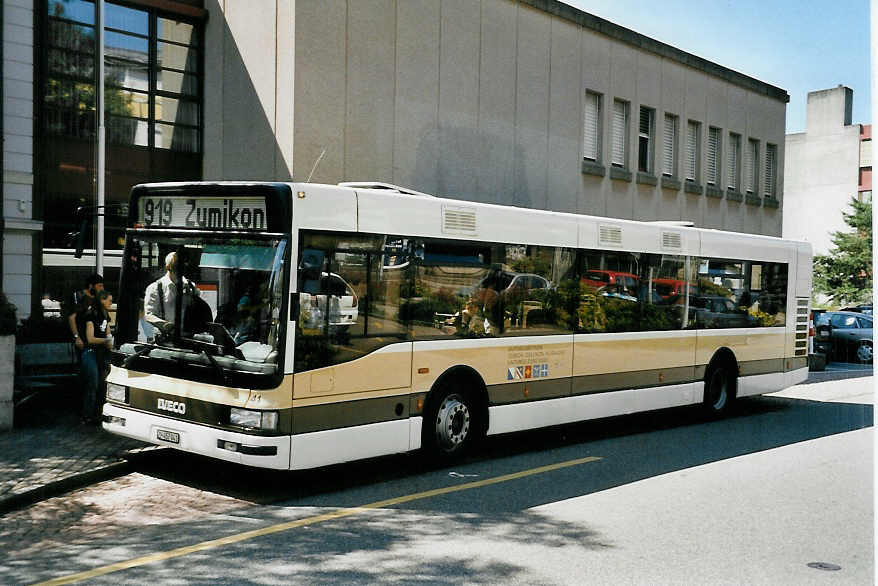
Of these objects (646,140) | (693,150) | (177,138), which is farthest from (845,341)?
(177,138)

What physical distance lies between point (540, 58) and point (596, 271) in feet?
31.4

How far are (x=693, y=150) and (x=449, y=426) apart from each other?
59.5 feet

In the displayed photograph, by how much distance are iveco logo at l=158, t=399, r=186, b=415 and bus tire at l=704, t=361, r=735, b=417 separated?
8.24m

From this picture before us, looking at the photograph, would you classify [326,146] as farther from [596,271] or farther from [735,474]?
Answer: [735,474]

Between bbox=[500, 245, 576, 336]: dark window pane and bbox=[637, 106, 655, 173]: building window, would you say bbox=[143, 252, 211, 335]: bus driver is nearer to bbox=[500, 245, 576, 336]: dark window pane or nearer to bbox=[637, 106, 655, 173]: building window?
bbox=[500, 245, 576, 336]: dark window pane

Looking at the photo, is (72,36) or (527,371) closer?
(527,371)

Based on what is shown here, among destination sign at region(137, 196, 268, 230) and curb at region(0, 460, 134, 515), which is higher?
destination sign at region(137, 196, 268, 230)

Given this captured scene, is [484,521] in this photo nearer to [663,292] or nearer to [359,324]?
[359,324]

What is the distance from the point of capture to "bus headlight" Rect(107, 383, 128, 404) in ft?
28.9

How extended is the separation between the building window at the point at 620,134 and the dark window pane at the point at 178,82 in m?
10.5

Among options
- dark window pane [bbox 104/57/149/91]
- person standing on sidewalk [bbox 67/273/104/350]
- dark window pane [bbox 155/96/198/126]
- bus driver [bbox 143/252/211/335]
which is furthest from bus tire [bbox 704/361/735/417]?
dark window pane [bbox 104/57/149/91]

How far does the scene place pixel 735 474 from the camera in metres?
9.62

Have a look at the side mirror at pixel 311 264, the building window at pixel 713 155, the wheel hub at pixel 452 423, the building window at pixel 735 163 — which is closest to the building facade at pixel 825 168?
the building window at pixel 735 163

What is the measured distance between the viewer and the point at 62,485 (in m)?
8.15
